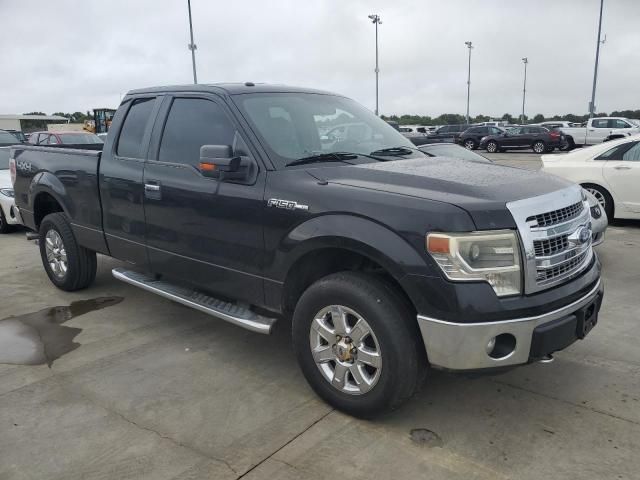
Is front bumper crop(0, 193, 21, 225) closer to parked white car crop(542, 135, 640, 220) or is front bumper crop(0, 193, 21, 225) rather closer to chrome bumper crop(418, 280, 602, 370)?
chrome bumper crop(418, 280, 602, 370)

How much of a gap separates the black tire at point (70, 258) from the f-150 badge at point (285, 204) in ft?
9.65

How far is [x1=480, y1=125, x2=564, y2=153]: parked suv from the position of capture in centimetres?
2798

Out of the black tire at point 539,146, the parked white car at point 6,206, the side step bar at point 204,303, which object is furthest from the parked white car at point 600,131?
the side step bar at point 204,303

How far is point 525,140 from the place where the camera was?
94.6 feet

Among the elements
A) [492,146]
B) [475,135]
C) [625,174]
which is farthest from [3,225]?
[475,135]

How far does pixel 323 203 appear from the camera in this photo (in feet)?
10.4

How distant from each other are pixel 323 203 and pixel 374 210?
0.35 metres

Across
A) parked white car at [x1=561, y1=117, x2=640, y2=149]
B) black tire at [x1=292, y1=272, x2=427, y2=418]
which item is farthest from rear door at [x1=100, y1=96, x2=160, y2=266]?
parked white car at [x1=561, y1=117, x2=640, y2=149]

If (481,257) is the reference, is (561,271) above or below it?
below

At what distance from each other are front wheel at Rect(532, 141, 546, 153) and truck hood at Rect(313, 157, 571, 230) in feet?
88.5

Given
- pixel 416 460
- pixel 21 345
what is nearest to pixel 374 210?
pixel 416 460

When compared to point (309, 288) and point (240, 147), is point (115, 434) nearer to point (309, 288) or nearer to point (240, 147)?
point (309, 288)

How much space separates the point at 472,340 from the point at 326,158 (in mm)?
1593

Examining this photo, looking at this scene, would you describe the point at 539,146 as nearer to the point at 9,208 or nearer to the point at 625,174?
the point at 625,174
